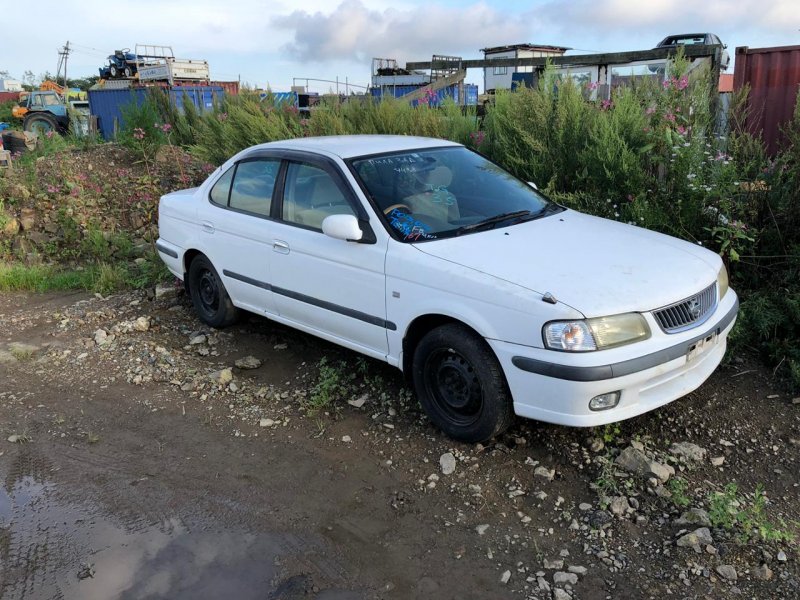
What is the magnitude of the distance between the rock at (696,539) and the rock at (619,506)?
31 centimetres

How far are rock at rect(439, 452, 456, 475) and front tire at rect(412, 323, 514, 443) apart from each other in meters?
0.15

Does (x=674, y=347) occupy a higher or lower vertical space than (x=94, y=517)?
higher

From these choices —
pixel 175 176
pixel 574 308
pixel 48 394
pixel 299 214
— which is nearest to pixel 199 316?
pixel 48 394

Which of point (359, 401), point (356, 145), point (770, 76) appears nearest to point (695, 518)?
point (359, 401)

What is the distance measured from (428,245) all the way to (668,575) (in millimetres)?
2152

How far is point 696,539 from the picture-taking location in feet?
10.1

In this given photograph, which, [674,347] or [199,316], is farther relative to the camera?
[199,316]

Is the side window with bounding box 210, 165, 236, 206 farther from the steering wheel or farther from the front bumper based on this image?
the front bumper

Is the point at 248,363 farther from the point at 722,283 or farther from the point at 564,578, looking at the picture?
the point at 722,283

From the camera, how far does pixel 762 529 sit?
3.09m

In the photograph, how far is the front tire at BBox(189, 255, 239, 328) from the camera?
5820 mm

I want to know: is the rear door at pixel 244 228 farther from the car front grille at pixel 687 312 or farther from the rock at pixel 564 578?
the rock at pixel 564 578

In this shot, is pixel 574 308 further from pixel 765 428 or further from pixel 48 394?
pixel 48 394

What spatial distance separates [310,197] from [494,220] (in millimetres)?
1339
